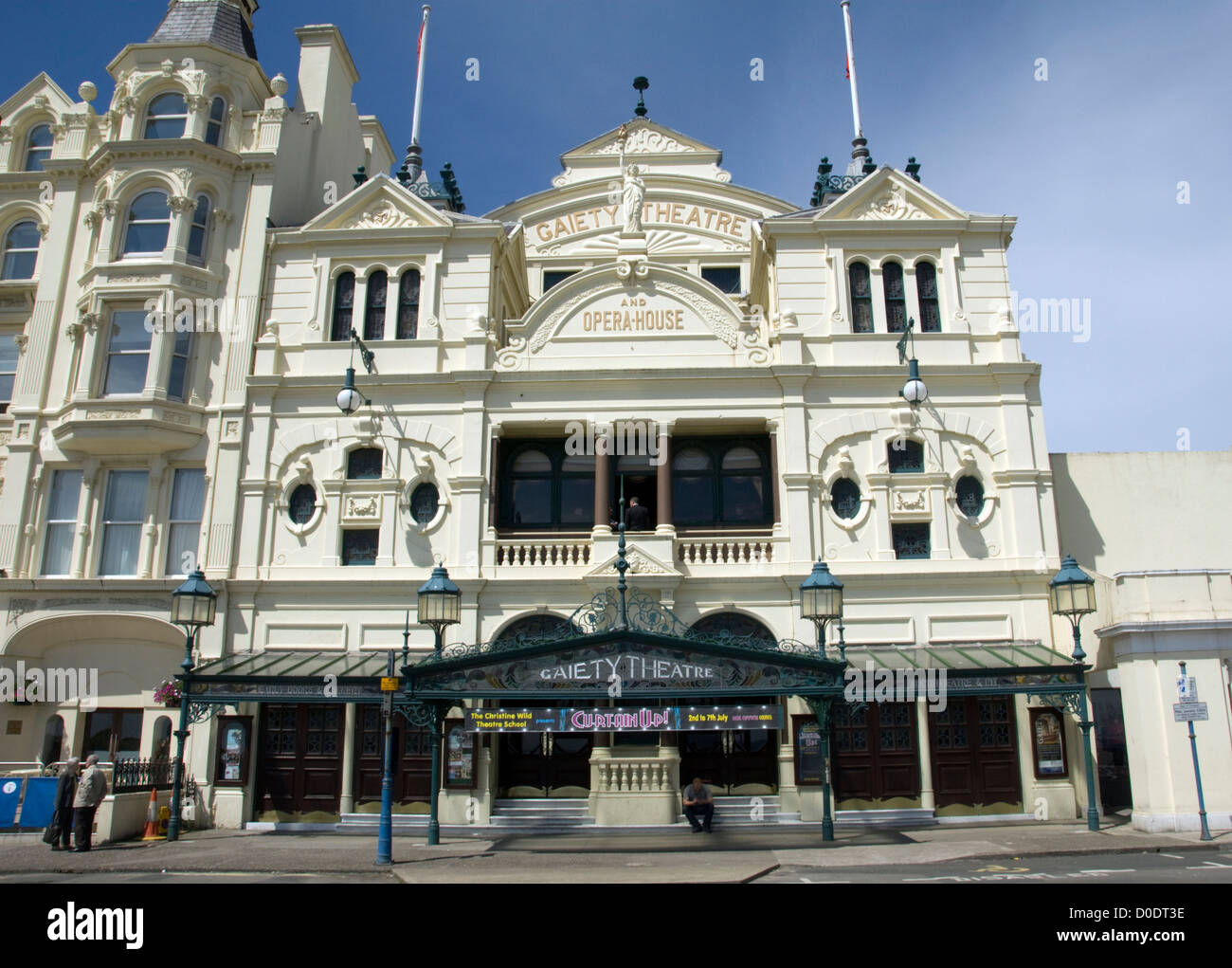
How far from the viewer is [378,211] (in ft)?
84.8

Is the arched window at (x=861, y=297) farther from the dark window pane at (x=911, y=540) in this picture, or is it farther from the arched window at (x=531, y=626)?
the arched window at (x=531, y=626)

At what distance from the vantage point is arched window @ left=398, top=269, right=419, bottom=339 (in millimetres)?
25219

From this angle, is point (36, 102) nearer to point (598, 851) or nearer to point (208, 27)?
point (208, 27)

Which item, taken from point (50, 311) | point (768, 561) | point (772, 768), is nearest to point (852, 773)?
point (772, 768)

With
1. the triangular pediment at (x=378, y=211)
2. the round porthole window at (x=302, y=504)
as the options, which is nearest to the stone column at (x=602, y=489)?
the round porthole window at (x=302, y=504)

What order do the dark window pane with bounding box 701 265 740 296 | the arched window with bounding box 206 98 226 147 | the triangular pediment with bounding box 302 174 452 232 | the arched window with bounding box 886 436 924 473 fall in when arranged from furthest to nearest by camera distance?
the dark window pane with bounding box 701 265 740 296, the arched window with bounding box 206 98 226 147, the triangular pediment with bounding box 302 174 452 232, the arched window with bounding box 886 436 924 473

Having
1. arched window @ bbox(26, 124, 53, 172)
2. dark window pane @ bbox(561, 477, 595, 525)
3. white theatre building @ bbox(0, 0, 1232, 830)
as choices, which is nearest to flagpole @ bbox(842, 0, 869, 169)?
white theatre building @ bbox(0, 0, 1232, 830)

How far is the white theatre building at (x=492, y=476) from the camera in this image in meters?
21.2

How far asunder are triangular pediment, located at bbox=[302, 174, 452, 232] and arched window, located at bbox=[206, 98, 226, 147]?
401 centimetres

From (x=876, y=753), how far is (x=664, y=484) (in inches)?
311

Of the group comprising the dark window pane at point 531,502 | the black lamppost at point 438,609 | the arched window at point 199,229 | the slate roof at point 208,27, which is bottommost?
the black lamppost at point 438,609

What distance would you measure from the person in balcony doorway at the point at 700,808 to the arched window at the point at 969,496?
940 cm

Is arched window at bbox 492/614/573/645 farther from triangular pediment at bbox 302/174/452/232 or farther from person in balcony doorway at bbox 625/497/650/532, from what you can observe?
triangular pediment at bbox 302/174/452/232

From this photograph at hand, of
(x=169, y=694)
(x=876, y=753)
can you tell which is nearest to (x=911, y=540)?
(x=876, y=753)
